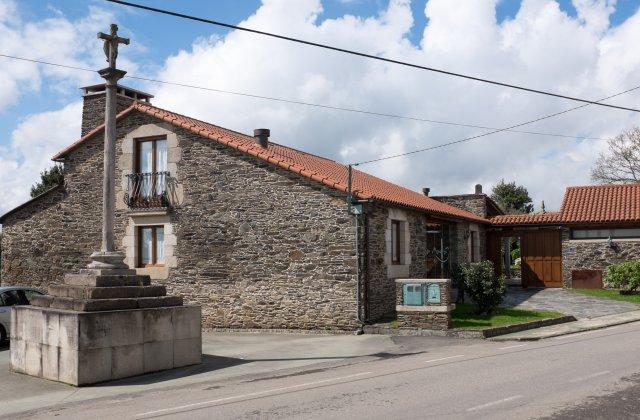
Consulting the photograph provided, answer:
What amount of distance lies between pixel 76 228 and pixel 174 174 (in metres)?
4.08

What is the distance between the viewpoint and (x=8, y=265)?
21297mm

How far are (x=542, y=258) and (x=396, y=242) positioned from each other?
11.9 meters

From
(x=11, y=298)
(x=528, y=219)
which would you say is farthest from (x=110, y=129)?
(x=528, y=219)

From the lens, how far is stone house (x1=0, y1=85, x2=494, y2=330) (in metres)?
16.5

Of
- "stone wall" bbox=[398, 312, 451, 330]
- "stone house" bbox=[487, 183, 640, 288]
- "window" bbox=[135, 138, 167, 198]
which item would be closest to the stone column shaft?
"window" bbox=[135, 138, 167, 198]

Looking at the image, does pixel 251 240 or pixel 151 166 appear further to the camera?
pixel 151 166

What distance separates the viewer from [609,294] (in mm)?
23531

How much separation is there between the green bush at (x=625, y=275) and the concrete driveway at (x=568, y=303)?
1.51m

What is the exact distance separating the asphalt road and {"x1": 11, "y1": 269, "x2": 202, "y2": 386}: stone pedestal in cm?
145

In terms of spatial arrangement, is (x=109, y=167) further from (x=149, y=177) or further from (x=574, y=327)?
(x=574, y=327)

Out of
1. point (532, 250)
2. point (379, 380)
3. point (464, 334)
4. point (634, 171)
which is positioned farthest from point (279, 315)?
point (634, 171)

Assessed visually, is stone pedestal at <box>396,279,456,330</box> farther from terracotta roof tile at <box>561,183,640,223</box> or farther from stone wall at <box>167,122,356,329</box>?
terracotta roof tile at <box>561,183,640,223</box>

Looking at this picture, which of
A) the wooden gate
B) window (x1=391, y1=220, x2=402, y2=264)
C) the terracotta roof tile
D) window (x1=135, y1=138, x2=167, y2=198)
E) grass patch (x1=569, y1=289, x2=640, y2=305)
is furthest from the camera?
the wooden gate

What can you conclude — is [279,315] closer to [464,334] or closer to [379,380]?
[464,334]
